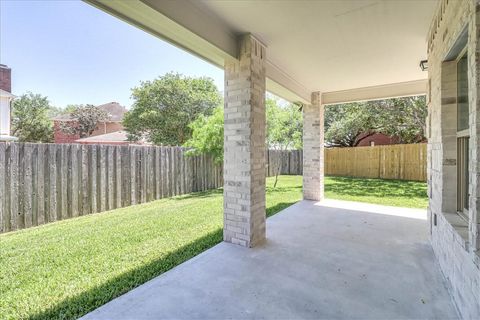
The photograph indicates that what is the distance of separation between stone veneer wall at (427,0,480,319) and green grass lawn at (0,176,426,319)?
9.23 ft

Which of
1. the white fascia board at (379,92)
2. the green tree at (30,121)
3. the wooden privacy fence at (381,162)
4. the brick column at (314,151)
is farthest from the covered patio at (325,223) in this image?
the green tree at (30,121)

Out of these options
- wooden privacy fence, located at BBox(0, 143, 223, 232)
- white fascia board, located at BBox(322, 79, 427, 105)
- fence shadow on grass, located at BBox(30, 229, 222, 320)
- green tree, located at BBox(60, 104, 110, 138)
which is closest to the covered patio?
fence shadow on grass, located at BBox(30, 229, 222, 320)

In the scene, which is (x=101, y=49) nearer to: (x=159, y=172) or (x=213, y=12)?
(x=159, y=172)

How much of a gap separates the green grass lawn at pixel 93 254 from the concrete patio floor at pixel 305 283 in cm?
30

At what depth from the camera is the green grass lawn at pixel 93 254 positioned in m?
2.33

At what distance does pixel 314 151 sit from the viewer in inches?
278

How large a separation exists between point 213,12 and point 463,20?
239 centimetres

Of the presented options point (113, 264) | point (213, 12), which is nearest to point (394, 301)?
point (113, 264)

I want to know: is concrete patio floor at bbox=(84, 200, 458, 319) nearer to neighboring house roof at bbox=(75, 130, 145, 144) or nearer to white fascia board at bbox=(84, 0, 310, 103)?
white fascia board at bbox=(84, 0, 310, 103)

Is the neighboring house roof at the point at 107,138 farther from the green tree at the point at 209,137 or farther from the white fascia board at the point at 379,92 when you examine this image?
the white fascia board at the point at 379,92

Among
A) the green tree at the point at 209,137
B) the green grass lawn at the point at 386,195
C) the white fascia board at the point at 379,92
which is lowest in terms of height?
the green grass lawn at the point at 386,195

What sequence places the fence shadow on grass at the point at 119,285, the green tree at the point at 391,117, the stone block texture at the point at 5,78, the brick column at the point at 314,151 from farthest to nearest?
1. the stone block texture at the point at 5,78
2. the green tree at the point at 391,117
3. the brick column at the point at 314,151
4. the fence shadow on grass at the point at 119,285

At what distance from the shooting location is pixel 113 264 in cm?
309

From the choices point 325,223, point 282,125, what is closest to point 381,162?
point 282,125
